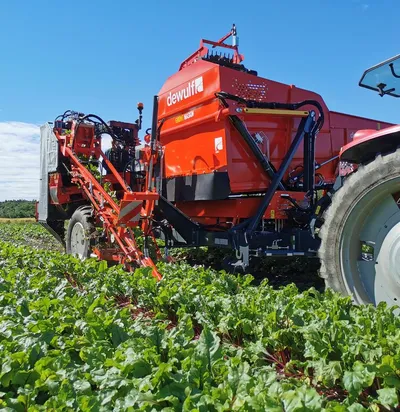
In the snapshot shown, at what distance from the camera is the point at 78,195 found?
7.55 m

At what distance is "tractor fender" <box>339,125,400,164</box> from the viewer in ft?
9.96

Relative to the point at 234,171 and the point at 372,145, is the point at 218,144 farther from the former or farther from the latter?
the point at 372,145

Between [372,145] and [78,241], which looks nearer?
[372,145]

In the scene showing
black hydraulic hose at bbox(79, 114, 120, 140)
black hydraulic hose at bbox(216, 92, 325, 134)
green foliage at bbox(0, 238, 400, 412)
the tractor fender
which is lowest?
green foliage at bbox(0, 238, 400, 412)

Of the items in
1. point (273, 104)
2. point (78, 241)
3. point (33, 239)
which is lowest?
point (33, 239)

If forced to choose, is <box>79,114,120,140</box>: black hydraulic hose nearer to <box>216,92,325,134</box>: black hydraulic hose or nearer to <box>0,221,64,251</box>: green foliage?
<box>216,92,325,134</box>: black hydraulic hose

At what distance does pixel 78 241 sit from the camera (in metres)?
6.75

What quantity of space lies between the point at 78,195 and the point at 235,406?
20.9 ft

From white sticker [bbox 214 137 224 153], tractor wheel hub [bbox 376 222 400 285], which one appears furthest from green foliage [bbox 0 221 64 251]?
tractor wheel hub [bbox 376 222 400 285]

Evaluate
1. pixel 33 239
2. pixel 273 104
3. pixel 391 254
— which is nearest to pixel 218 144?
pixel 273 104

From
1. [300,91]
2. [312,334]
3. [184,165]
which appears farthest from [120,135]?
[312,334]

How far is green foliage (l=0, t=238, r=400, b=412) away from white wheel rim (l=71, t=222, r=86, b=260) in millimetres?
2796

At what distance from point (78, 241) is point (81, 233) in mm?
212

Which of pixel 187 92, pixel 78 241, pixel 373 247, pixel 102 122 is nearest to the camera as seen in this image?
pixel 373 247
